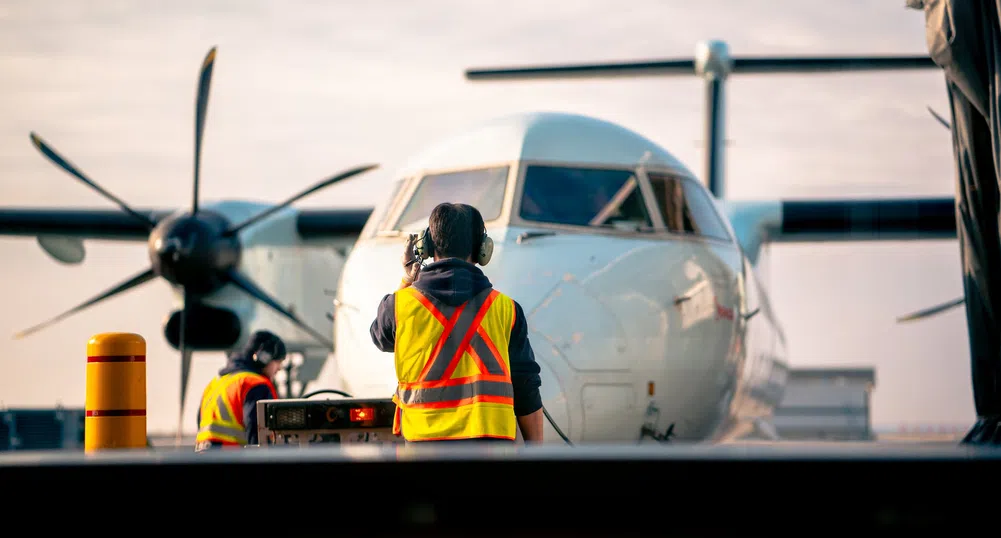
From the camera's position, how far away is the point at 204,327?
525 inches

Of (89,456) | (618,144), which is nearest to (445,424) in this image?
(89,456)

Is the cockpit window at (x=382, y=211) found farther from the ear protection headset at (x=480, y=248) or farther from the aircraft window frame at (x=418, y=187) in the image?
the ear protection headset at (x=480, y=248)

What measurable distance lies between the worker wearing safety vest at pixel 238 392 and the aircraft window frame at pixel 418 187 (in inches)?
40.6

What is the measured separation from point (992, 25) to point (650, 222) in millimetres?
2409

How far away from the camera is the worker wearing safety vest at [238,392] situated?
23.5ft

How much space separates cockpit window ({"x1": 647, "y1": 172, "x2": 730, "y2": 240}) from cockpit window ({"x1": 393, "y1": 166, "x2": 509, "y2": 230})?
105cm

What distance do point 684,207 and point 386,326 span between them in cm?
375

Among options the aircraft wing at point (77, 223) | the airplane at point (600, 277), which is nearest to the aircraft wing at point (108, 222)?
the aircraft wing at point (77, 223)

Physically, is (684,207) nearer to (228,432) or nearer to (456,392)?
(228,432)

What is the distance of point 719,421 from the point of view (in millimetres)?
7695

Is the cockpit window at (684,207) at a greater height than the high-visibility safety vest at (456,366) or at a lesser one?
greater

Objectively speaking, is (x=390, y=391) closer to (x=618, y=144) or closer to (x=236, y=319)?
(x=618, y=144)

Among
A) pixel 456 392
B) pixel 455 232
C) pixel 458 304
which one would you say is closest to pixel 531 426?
pixel 456 392

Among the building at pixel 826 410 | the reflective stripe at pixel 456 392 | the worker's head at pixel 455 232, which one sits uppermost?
the worker's head at pixel 455 232
